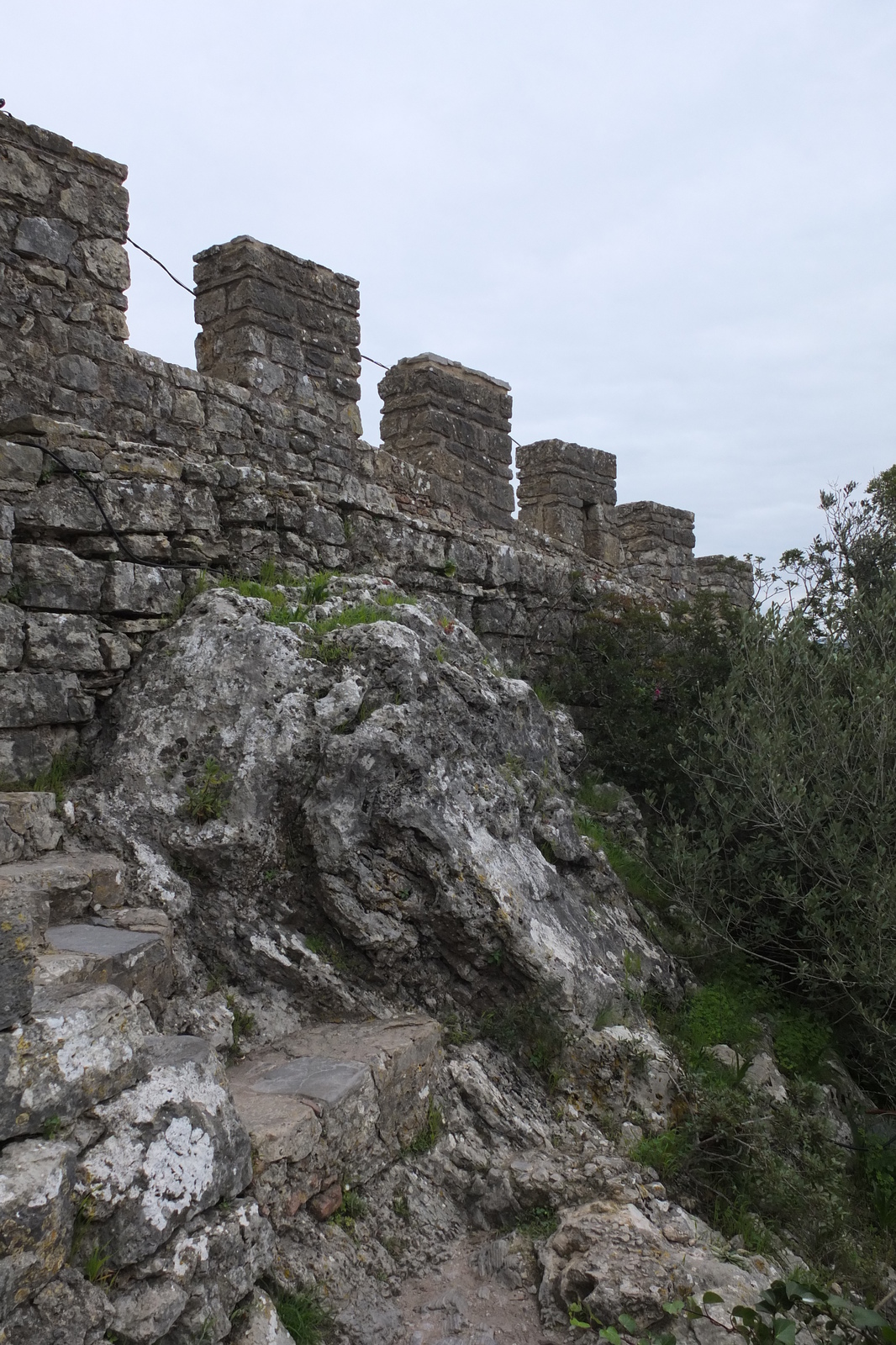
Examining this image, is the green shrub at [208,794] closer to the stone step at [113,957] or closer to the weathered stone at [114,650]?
the stone step at [113,957]

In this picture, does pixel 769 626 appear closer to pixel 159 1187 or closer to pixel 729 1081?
pixel 729 1081

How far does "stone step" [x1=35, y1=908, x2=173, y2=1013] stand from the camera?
346 cm

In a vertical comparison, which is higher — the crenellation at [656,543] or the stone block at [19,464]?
the crenellation at [656,543]

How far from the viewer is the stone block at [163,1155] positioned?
116 inches

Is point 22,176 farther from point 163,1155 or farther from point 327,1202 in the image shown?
point 327,1202

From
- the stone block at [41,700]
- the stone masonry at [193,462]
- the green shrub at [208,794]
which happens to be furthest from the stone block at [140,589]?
the green shrub at [208,794]

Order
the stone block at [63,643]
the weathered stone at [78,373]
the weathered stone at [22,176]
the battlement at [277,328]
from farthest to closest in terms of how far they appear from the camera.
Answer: the battlement at [277,328]
the weathered stone at [78,373]
the weathered stone at [22,176]
the stone block at [63,643]

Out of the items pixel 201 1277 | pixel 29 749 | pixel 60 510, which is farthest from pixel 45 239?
pixel 201 1277

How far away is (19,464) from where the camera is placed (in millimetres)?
4965

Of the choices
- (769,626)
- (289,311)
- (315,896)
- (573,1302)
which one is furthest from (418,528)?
(573,1302)

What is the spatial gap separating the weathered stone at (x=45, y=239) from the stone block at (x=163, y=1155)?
4647 mm

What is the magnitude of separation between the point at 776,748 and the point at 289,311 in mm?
4626

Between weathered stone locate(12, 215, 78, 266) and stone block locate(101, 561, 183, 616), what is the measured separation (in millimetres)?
2152

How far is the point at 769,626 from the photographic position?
23.8ft
